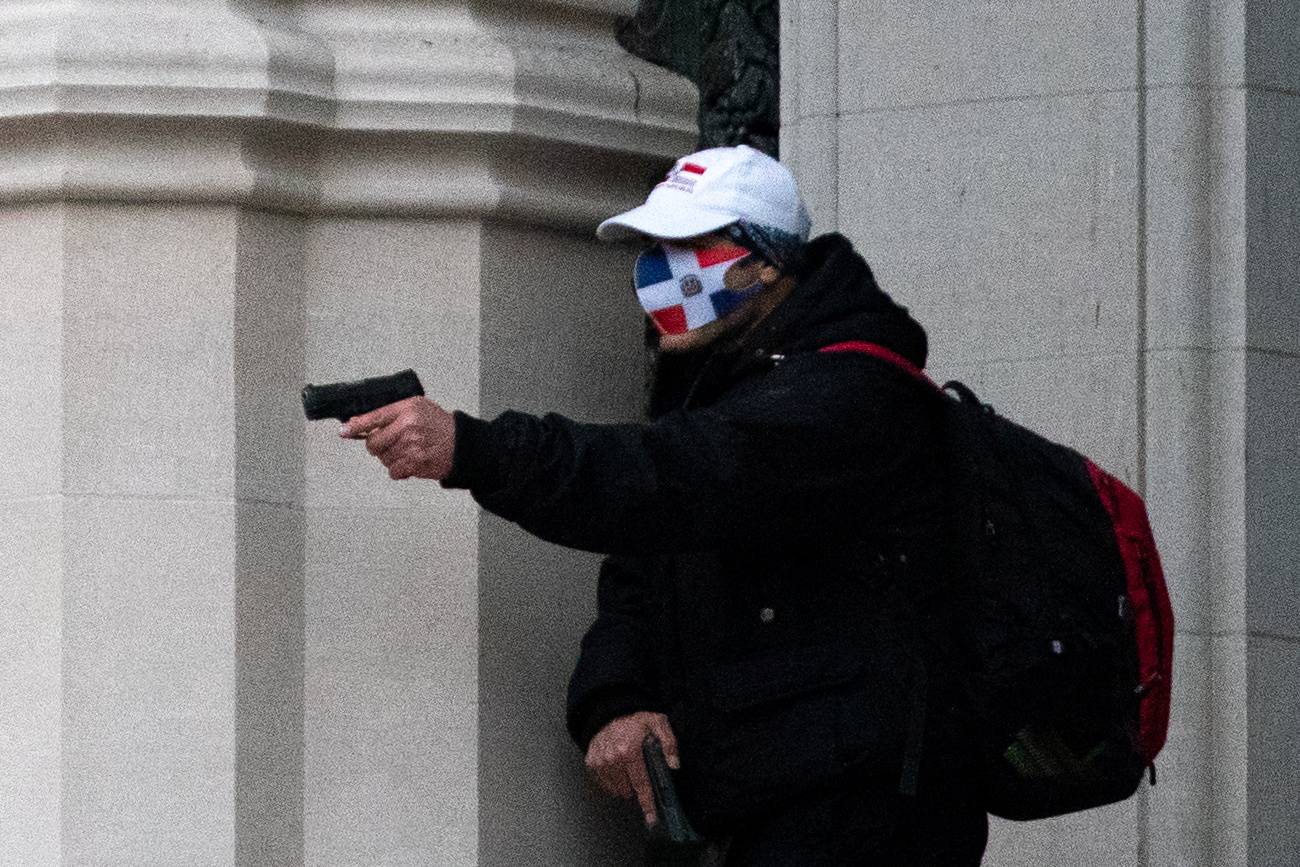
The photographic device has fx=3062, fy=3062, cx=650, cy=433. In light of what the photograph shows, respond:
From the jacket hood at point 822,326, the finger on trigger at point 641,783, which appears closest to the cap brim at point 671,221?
the jacket hood at point 822,326

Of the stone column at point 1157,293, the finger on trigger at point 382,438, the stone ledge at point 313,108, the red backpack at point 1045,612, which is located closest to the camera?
the finger on trigger at point 382,438

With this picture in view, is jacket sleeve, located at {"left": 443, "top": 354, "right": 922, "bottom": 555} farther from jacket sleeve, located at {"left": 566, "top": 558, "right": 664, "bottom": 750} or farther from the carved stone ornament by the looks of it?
the carved stone ornament

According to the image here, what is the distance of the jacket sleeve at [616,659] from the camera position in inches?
190

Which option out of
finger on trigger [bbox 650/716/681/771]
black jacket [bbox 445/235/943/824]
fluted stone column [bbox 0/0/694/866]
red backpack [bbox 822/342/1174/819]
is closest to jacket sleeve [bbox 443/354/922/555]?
black jacket [bbox 445/235/943/824]

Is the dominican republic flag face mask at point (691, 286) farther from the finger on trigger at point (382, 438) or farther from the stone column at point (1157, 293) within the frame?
the stone column at point (1157, 293)

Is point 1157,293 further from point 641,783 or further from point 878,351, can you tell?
point 641,783

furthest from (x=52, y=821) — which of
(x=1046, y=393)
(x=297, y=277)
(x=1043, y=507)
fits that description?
(x=1046, y=393)

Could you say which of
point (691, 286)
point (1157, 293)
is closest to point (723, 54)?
point (1157, 293)

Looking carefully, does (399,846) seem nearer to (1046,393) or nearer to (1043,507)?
(1043,507)

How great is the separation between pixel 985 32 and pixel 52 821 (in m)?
2.41

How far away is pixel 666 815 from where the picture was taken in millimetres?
4609

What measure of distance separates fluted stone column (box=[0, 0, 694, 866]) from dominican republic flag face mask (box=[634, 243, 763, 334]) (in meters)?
0.36

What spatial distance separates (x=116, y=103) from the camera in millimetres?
4793

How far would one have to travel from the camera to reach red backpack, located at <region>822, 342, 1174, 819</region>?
15.0 ft
